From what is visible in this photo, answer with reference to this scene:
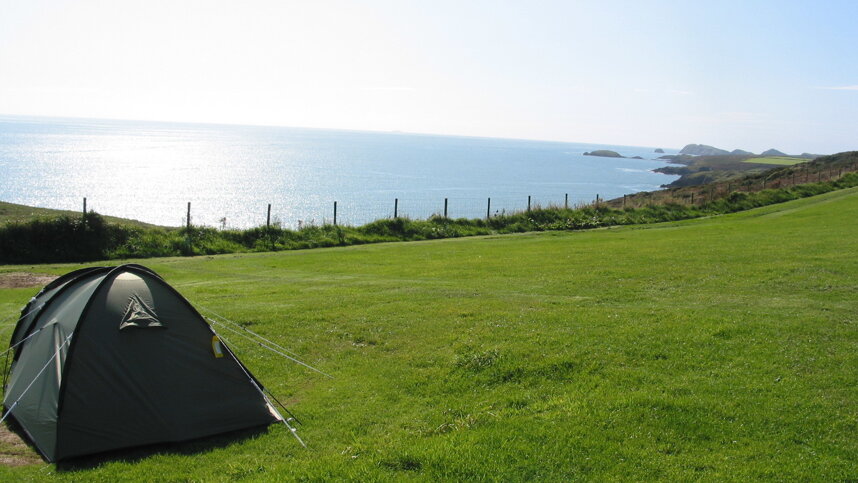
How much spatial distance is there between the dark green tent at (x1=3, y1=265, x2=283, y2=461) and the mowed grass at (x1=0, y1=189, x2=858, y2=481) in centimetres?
44

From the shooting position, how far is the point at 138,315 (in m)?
9.23

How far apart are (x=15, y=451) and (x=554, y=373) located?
7639 mm

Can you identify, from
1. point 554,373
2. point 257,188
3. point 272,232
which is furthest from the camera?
point 257,188

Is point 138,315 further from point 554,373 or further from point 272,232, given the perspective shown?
point 272,232

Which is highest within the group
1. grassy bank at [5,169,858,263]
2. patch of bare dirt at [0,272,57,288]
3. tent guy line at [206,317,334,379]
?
grassy bank at [5,169,858,263]

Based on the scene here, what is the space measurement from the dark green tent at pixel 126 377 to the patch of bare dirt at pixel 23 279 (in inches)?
478

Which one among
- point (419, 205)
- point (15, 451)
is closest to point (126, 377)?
point (15, 451)

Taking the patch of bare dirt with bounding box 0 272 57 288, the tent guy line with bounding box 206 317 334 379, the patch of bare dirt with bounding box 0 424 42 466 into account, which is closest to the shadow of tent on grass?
the patch of bare dirt with bounding box 0 424 42 466

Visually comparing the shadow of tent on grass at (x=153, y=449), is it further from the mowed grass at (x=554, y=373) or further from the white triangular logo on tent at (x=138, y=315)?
the white triangular logo on tent at (x=138, y=315)

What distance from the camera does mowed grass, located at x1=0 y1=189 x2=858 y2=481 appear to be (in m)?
7.13

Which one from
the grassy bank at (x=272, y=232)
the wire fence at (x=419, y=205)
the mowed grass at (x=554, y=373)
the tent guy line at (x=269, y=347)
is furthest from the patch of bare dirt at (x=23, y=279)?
the wire fence at (x=419, y=205)

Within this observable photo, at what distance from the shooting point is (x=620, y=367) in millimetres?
9953

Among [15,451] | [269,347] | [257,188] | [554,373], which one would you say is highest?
[257,188]

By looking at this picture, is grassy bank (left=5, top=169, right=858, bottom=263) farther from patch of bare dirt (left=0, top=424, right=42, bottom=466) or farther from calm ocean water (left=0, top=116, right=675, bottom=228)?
patch of bare dirt (left=0, top=424, right=42, bottom=466)
